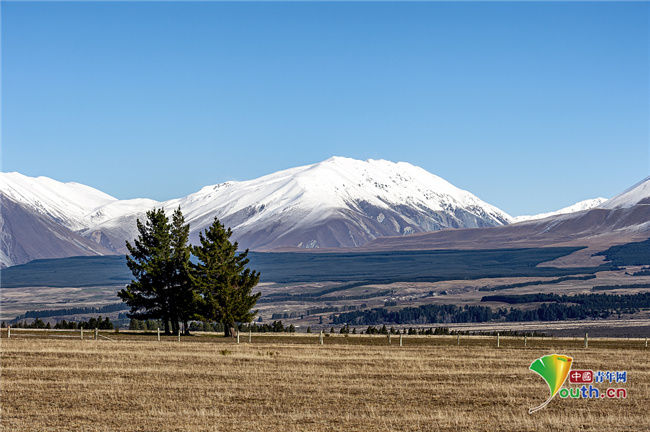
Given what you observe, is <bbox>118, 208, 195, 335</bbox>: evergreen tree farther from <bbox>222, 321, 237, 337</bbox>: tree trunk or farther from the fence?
<bbox>222, 321, 237, 337</bbox>: tree trunk

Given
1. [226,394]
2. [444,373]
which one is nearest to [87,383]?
[226,394]

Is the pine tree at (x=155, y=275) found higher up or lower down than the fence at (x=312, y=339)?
higher up

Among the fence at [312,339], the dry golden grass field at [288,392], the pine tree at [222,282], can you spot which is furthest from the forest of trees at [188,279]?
the dry golden grass field at [288,392]

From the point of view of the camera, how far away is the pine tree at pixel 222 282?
101 metres

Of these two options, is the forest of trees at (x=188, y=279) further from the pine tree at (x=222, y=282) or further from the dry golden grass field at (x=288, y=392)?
the dry golden grass field at (x=288, y=392)

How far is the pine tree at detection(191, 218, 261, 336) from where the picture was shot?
332ft

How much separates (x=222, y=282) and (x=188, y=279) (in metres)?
5.08

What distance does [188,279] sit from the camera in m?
106

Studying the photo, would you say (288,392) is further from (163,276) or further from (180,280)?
(163,276)

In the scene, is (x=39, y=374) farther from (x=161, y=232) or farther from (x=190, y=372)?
(x=161, y=232)

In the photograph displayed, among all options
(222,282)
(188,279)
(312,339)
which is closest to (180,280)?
(188,279)

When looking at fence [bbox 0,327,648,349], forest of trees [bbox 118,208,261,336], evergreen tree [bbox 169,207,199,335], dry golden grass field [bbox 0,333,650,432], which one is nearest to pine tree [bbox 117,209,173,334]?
forest of trees [bbox 118,208,261,336]

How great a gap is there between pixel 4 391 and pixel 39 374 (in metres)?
7.50

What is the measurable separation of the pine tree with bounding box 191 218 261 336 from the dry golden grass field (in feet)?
90.1
